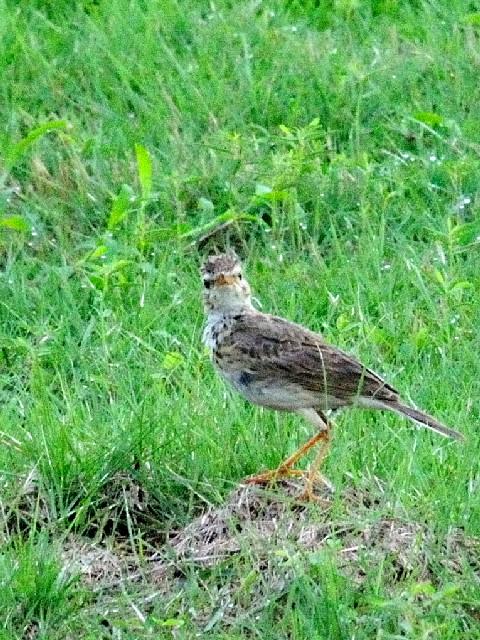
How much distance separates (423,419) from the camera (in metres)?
6.83

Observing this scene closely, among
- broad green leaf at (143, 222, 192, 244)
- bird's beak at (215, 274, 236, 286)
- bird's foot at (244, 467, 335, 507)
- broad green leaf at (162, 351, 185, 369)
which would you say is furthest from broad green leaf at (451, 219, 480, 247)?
bird's foot at (244, 467, 335, 507)

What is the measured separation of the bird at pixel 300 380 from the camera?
6.88 meters

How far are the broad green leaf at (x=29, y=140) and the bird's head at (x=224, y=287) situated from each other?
2.09m

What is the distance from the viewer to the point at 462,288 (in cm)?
850

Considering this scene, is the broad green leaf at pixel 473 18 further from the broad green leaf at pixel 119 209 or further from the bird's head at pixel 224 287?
the bird's head at pixel 224 287

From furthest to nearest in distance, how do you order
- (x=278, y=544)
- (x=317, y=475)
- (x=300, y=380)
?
(x=300, y=380)
(x=317, y=475)
(x=278, y=544)

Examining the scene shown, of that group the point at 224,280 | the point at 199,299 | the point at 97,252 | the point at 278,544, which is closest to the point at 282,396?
the point at 224,280

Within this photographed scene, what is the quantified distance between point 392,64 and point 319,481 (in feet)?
15.2

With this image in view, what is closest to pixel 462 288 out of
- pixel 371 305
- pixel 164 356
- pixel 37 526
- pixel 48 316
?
pixel 371 305

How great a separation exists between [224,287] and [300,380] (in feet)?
2.18

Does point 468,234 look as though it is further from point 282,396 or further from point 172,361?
point 282,396

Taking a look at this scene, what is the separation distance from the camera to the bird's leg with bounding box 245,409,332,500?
6746 mm

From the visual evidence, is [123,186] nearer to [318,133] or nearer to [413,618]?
[318,133]

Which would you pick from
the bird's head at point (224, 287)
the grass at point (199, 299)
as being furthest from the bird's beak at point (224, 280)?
the grass at point (199, 299)
